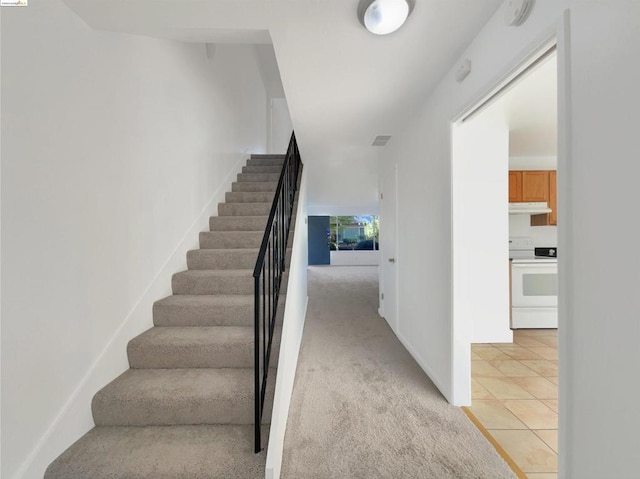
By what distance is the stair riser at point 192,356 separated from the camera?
191 cm

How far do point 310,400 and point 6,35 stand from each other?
8.80 feet

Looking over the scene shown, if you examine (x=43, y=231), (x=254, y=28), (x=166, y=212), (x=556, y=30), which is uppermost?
(x=254, y=28)

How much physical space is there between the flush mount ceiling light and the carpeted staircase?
6.59 feet

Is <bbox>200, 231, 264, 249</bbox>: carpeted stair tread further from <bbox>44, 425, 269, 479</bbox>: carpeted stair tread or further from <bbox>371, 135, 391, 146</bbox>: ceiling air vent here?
<bbox>371, 135, 391, 146</bbox>: ceiling air vent

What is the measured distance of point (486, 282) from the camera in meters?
3.41

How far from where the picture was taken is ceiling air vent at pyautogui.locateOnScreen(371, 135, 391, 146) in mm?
3440

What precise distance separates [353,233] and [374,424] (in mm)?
10208

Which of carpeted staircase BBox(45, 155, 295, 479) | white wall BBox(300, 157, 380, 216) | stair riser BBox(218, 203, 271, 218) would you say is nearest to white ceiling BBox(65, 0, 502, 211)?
stair riser BBox(218, 203, 271, 218)

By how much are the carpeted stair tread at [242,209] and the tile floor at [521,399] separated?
9.39ft

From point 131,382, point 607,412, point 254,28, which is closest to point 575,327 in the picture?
point 607,412

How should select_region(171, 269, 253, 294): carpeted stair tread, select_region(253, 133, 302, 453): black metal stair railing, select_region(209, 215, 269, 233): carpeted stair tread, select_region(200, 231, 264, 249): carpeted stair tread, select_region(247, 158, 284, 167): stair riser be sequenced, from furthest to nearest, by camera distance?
select_region(247, 158, 284, 167): stair riser < select_region(209, 215, 269, 233): carpeted stair tread < select_region(200, 231, 264, 249): carpeted stair tread < select_region(171, 269, 253, 294): carpeted stair tread < select_region(253, 133, 302, 453): black metal stair railing

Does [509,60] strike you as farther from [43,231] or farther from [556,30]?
[43,231]

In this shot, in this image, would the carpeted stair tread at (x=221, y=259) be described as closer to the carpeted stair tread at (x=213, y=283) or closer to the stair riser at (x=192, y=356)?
the carpeted stair tread at (x=213, y=283)

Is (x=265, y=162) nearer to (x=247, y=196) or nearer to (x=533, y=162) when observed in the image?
(x=247, y=196)
